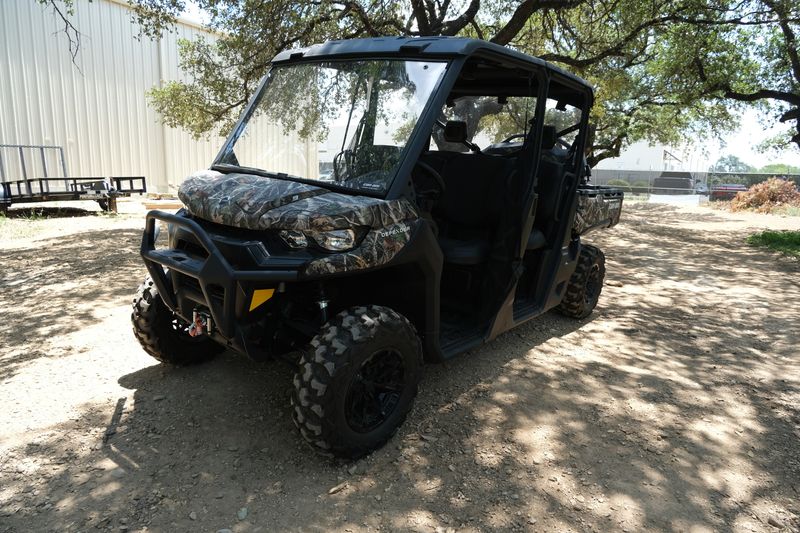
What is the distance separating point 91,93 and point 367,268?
51.2 feet

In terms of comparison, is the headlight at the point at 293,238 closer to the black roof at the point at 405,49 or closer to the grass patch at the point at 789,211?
the black roof at the point at 405,49

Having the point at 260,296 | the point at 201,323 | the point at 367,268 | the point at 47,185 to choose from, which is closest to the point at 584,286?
the point at 367,268

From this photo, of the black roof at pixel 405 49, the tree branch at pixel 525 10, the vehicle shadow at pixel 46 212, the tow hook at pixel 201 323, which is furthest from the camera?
the vehicle shadow at pixel 46 212

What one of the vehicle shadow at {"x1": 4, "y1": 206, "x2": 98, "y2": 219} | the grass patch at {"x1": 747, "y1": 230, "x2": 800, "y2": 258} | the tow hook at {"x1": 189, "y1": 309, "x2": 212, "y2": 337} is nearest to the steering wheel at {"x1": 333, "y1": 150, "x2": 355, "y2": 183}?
the tow hook at {"x1": 189, "y1": 309, "x2": 212, "y2": 337}

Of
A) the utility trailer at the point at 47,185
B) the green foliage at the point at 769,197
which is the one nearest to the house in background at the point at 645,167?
the green foliage at the point at 769,197

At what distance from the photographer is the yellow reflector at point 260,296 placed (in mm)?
2711

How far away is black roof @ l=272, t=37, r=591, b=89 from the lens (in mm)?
3160

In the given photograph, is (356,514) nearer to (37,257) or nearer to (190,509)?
(190,509)

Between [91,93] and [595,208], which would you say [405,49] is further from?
[91,93]

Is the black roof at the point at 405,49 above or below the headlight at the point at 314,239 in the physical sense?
above

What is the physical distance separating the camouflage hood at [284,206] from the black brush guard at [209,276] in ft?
0.56

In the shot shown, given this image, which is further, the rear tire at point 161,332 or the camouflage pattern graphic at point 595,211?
the camouflage pattern graphic at point 595,211

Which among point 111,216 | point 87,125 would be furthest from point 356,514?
point 87,125

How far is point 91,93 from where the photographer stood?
15.2 m
